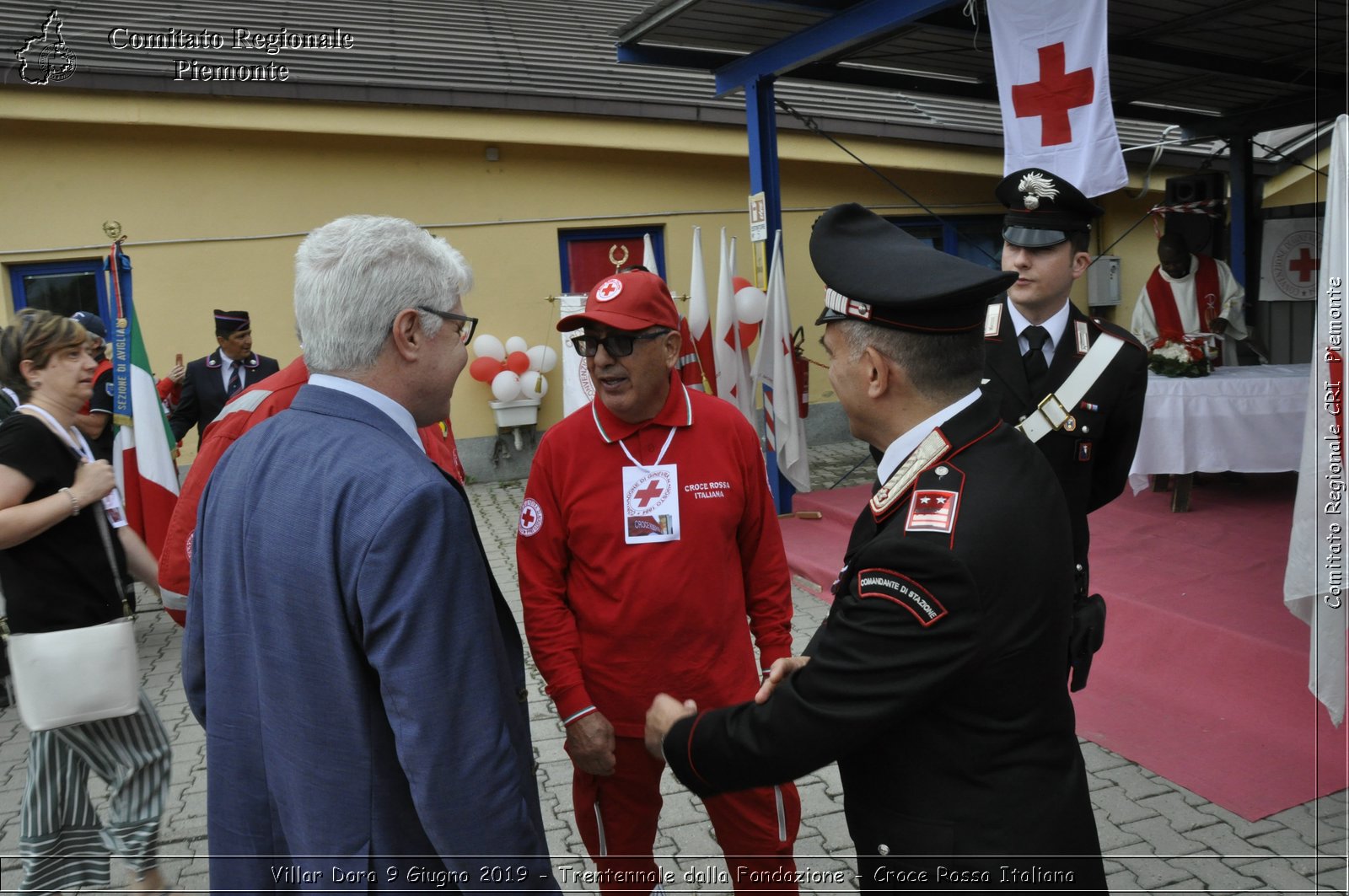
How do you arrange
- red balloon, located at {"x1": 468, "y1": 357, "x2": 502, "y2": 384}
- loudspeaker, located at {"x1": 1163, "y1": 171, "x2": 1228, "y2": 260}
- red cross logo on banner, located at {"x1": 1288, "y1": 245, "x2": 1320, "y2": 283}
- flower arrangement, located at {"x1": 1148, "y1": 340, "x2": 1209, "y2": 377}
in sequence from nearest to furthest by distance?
flower arrangement, located at {"x1": 1148, "y1": 340, "x2": 1209, "y2": 377}
red cross logo on banner, located at {"x1": 1288, "y1": 245, "x2": 1320, "y2": 283}
red balloon, located at {"x1": 468, "y1": 357, "x2": 502, "y2": 384}
loudspeaker, located at {"x1": 1163, "y1": 171, "x2": 1228, "y2": 260}

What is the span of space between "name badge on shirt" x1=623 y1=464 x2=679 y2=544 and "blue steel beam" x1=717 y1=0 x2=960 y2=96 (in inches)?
172

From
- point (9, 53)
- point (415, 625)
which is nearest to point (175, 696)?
point (415, 625)

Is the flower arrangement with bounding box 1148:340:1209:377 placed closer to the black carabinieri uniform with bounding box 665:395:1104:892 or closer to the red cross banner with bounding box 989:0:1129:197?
the red cross banner with bounding box 989:0:1129:197

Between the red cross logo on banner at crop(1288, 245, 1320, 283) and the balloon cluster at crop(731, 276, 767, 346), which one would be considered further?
the red cross logo on banner at crop(1288, 245, 1320, 283)

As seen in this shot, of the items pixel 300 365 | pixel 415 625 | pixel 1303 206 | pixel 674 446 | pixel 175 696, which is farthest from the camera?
pixel 1303 206

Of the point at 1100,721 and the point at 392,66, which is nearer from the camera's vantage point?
the point at 1100,721

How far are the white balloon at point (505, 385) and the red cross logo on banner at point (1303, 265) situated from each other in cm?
880

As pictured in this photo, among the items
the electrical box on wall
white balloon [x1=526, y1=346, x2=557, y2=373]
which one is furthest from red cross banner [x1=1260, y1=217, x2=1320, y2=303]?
white balloon [x1=526, y1=346, x2=557, y2=373]

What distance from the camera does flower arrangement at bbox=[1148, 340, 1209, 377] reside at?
709 cm

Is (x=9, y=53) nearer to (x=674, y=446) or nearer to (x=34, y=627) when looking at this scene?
(x=34, y=627)

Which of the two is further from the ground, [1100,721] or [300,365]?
[300,365]

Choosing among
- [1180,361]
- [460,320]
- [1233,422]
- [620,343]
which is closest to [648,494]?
[620,343]

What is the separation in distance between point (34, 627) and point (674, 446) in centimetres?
218

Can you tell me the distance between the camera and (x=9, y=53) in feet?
31.3
